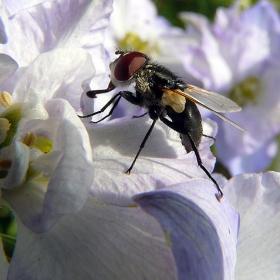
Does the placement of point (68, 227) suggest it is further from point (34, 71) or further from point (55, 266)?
point (34, 71)

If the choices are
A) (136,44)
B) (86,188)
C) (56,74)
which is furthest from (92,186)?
(136,44)

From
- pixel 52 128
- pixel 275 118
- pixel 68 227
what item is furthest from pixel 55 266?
pixel 275 118

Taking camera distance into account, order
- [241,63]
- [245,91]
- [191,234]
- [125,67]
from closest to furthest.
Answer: [191,234], [125,67], [241,63], [245,91]

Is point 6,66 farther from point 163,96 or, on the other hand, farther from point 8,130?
point 163,96

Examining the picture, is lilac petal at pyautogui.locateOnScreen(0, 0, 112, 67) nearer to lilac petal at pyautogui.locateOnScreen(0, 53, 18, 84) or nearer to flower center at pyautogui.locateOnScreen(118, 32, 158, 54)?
lilac petal at pyautogui.locateOnScreen(0, 53, 18, 84)

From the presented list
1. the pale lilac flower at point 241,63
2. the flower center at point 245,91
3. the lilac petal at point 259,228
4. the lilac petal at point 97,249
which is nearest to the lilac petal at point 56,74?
the lilac petal at point 97,249

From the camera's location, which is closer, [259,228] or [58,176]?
[58,176]
